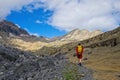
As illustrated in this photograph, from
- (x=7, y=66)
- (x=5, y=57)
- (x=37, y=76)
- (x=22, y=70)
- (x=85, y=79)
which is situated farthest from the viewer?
(x=5, y=57)

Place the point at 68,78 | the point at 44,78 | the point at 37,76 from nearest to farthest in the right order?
1. the point at 68,78
2. the point at 44,78
3. the point at 37,76

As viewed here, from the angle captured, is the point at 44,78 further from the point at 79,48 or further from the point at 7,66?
the point at 7,66

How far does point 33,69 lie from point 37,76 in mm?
8692

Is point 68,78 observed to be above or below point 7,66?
below

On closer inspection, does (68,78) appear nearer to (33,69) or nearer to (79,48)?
(79,48)

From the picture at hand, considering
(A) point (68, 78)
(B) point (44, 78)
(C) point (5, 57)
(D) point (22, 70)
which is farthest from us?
(C) point (5, 57)

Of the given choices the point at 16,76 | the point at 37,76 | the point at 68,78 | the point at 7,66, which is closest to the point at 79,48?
the point at 37,76

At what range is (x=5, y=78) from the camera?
42469mm

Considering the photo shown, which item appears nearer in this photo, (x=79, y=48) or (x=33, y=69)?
(x=79, y=48)

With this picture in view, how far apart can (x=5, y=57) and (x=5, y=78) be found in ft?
73.5

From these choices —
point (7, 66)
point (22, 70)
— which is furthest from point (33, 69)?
point (7, 66)

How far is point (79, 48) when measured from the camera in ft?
140

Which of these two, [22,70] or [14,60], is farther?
[14,60]

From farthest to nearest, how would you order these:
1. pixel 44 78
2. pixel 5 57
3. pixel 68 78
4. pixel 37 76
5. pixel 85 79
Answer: pixel 5 57 → pixel 37 76 → pixel 44 78 → pixel 85 79 → pixel 68 78
